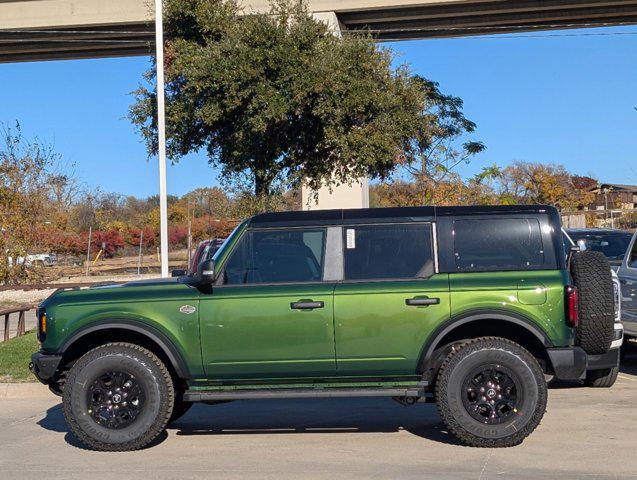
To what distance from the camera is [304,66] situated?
17406 millimetres

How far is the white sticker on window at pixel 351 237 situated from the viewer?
763 cm

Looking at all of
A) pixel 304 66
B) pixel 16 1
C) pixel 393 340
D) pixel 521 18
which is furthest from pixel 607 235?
pixel 16 1

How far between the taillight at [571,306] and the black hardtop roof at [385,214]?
771mm

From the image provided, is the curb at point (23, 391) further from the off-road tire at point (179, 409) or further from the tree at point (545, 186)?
the tree at point (545, 186)

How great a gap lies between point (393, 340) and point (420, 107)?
11955 mm

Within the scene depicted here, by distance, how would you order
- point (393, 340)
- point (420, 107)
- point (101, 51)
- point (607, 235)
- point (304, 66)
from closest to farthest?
point (393, 340)
point (607, 235)
point (304, 66)
point (420, 107)
point (101, 51)

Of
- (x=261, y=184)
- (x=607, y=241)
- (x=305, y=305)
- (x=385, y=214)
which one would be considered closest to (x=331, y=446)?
(x=305, y=305)

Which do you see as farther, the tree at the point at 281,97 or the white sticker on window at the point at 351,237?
→ the tree at the point at 281,97

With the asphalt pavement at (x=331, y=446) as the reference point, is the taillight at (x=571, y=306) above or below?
→ above

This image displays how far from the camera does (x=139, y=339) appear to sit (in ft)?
25.9

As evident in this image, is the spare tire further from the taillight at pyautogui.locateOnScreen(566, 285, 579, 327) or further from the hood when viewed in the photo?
the hood

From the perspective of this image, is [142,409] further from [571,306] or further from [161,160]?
[161,160]

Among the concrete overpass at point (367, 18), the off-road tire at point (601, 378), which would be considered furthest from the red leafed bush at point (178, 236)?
the off-road tire at point (601, 378)

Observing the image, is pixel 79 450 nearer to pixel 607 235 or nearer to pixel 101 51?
pixel 607 235
